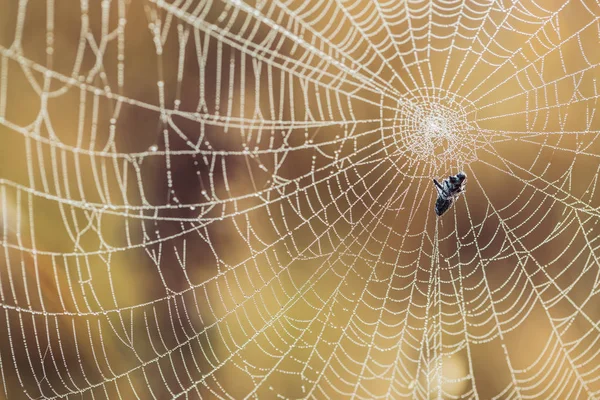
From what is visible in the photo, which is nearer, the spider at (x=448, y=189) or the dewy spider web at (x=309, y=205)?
the spider at (x=448, y=189)

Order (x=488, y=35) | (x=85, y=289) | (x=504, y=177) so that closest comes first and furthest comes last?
(x=488, y=35)
(x=85, y=289)
(x=504, y=177)

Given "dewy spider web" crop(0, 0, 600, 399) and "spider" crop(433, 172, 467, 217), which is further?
"dewy spider web" crop(0, 0, 600, 399)

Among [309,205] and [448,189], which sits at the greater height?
[448,189]

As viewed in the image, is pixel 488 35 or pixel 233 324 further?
pixel 233 324

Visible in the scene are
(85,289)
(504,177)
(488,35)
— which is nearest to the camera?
(488,35)

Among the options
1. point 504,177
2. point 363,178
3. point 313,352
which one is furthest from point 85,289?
point 504,177

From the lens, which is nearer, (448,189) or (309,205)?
(448,189)

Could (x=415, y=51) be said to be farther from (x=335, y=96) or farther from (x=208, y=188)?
(x=208, y=188)

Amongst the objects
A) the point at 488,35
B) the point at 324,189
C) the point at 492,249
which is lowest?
the point at 324,189
